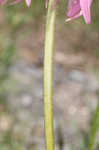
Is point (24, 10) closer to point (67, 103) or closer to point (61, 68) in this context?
point (61, 68)

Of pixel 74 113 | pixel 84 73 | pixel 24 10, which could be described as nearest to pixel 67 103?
pixel 74 113

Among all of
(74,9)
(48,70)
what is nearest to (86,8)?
(74,9)

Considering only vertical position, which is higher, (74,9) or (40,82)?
(74,9)

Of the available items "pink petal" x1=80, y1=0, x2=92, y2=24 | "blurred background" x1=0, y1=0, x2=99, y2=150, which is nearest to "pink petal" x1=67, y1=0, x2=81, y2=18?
"pink petal" x1=80, y1=0, x2=92, y2=24

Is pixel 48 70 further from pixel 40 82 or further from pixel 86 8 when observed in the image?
pixel 40 82

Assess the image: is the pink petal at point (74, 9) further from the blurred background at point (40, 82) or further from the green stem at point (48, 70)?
the blurred background at point (40, 82)

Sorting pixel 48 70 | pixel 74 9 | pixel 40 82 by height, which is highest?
pixel 74 9

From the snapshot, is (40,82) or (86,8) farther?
(40,82)

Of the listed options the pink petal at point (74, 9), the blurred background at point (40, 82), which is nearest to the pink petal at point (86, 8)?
the pink petal at point (74, 9)
